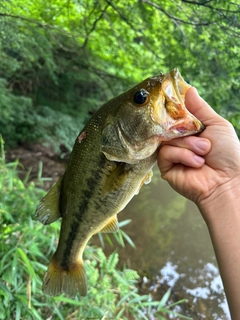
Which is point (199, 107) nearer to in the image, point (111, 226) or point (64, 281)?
point (111, 226)

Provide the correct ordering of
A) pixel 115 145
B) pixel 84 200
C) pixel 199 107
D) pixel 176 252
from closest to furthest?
pixel 115 145 → pixel 199 107 → pixel 84 200 → pixel 176 252

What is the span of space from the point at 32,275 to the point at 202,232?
159 inches

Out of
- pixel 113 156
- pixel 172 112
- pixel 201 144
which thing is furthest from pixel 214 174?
pixel 113 156

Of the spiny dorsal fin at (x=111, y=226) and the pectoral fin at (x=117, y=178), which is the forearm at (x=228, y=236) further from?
the spiny dorsal fin at (x=111, y=226)

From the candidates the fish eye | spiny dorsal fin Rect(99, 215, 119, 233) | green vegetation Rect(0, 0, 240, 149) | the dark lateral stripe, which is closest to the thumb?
the fish eye

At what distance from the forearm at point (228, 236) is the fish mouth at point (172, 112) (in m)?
0.43

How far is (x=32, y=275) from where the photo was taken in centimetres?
266

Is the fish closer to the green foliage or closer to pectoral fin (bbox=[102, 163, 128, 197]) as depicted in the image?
pectoral fin (bbox=[102, 163, 128, 197])

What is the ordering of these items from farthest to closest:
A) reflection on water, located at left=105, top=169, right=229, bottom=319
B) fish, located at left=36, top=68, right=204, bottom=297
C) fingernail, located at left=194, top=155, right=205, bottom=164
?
reflection on water, located at left=105, top=169, right=229, bottom=319 < fingernail, located at left=194, top=155, right=205, bottom=164 < fish, located at left=36, top=68, right=204, bottom=297

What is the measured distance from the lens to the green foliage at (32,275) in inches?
104

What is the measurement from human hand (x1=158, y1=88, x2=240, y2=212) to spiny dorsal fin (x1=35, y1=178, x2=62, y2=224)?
69 cm

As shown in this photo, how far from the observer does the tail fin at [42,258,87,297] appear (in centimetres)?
214

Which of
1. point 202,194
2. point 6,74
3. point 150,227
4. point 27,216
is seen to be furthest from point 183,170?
point 6,74

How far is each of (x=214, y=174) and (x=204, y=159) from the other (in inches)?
3.9
